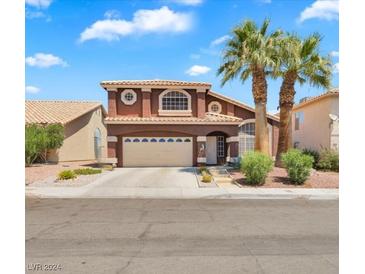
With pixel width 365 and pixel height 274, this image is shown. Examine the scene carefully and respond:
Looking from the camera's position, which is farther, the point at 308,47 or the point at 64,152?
the point at 64,152

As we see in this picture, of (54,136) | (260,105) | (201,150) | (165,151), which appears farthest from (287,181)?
(54,136)

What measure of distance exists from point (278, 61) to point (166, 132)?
383 inches

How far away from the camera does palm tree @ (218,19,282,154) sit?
1664 centimetres

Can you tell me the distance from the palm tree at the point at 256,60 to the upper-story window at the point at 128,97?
25.5ft

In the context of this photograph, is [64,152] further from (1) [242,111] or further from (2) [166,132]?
(1) [242,111]

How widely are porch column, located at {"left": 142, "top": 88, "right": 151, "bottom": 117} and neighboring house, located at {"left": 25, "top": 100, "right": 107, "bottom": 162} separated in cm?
604

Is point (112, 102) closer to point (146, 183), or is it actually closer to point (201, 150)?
point (201, 150)

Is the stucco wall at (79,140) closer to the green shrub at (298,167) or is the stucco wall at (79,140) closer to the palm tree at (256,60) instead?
the palm tree at (256,60)

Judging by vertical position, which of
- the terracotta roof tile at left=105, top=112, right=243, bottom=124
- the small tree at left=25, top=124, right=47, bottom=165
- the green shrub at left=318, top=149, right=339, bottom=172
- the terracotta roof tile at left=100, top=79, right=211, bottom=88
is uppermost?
the terracotta roof tile at left=100, top=79, right=211, bottom=88

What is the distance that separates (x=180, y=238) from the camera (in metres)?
6.32

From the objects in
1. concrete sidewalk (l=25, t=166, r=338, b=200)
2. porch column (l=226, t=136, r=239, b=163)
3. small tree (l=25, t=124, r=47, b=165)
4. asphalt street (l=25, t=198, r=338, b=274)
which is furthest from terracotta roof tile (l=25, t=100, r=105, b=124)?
asphalt street (l=25, t=198, r=338, b=274)

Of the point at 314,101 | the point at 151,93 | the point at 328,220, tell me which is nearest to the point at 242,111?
the point at 314,101

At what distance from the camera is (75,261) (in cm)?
505

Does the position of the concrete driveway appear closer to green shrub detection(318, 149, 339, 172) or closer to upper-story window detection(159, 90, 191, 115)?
upper-story window detection(159, 90, 191, 115)
